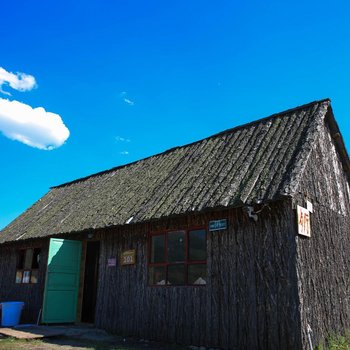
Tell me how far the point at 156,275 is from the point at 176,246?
1.03 m

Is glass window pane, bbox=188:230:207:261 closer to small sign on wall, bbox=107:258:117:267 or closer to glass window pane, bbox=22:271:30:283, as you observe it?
small sign on wall, bbox=107:258:117:267

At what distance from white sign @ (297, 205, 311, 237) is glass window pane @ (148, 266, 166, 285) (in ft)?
12.2

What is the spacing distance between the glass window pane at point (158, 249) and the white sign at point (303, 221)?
3694 millimetres

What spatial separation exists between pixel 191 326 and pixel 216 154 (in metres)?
4.84

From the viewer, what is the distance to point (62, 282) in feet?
41.5

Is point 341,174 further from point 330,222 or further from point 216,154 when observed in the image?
point 216,154

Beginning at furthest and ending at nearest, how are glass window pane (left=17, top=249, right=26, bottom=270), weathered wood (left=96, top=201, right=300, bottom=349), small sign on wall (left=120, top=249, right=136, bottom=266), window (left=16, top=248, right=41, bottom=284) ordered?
glass window pane (left=17, top=249, right=26, bottom=270), window (left=16, top=248, right=41, bottom=284), small sign on wall (left=120, top=249, right=136, bottom=266), weathered wood (left=96, top=201, right=300, bottom=349)

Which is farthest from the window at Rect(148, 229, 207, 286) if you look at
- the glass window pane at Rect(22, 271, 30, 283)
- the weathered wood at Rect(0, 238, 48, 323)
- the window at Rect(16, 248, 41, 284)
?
the glass window pane at Rect(22, 271, 30, 283)

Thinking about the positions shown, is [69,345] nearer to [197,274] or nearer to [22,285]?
[197,274]

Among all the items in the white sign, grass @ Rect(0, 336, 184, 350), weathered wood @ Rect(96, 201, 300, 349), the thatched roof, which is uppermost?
the thatched roof

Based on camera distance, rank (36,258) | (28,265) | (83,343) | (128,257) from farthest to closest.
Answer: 1. (28,265)
2. (36,258)
3. (128,257)
4. (83,343)

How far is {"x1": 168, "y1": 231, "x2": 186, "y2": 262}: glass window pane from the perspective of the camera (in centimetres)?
989

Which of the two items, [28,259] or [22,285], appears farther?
[28,259]

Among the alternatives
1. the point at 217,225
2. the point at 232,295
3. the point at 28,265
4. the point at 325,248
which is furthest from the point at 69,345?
the point at 28,265
